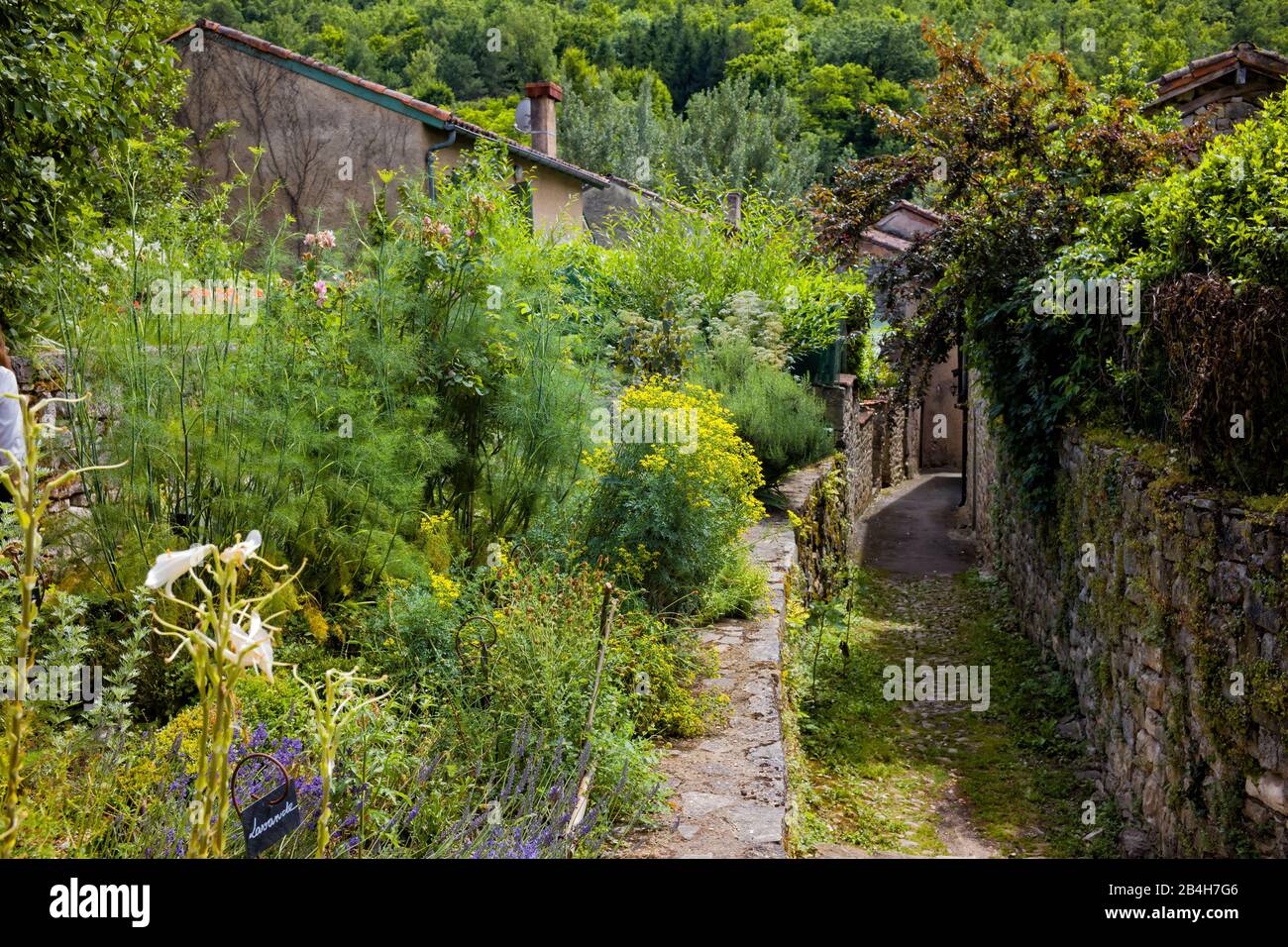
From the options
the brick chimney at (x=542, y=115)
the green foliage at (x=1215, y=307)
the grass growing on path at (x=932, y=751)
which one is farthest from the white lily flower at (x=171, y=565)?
the brick chimney at (x=542, y=115)

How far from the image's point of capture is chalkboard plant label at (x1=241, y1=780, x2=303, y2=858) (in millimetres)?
2121

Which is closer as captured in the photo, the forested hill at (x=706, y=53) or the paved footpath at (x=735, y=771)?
the paved footpath at (x=735, y=771)

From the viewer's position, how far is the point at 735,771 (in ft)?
14.0

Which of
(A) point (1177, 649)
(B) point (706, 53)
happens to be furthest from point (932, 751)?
(B) point (706, 53)

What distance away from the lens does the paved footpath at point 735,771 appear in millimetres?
3596

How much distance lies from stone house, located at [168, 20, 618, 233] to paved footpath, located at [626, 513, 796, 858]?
1102cm

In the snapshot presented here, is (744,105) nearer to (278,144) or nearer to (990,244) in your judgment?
(278,144)

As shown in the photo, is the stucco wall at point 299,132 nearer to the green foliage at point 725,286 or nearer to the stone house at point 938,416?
the green foliage at point 725,286

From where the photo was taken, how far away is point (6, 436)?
4.00 meters

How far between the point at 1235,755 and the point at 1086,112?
6.87m

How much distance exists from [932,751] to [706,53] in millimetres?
53288

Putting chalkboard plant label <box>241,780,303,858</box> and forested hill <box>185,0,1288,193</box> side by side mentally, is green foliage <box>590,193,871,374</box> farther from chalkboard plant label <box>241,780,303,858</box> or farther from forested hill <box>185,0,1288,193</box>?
forested hill <box>185,0,1288,193</box>

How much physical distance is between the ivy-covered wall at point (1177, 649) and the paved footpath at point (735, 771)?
191cm

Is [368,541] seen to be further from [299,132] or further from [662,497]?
[299,132]
